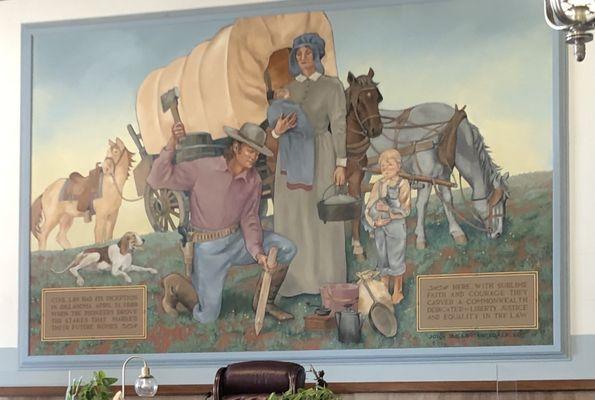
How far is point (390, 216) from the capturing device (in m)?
11.1

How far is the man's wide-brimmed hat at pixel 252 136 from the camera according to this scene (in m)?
11.5

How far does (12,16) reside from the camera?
12414 millimetres

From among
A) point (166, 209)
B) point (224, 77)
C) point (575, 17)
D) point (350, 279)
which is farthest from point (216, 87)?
point (575, 17)

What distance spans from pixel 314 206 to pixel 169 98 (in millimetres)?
1634

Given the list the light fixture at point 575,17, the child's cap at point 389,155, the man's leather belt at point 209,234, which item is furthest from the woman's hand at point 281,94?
the light fixture at point 575,17

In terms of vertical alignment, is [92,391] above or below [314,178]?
below

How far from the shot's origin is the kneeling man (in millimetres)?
11453

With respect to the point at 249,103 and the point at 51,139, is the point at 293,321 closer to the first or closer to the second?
the point at 249,103

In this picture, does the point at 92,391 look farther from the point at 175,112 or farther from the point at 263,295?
the point at 175,112

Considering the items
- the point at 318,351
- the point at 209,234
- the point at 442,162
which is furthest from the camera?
the point at 209,234

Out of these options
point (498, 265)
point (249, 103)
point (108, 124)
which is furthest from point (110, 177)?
point (498, 265)

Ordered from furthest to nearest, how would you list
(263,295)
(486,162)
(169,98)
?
(169,98) → (263,295) → (486,162)

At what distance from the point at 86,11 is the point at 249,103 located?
180cm

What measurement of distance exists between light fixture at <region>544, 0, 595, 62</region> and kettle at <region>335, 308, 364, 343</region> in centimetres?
516
